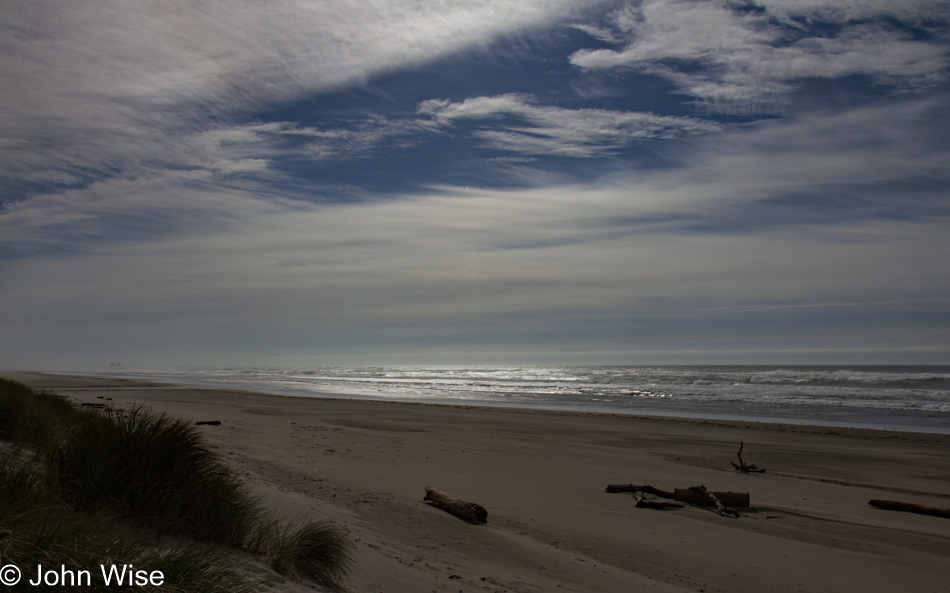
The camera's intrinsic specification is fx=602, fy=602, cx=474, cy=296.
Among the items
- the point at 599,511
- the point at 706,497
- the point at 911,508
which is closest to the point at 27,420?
the point at 599,511

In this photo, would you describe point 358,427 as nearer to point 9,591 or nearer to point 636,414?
point 636,414

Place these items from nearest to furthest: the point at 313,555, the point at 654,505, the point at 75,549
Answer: the point at 75,549, the point at 313,555, the point at 654,505

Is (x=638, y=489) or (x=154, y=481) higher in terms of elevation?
(x=154, y=481)

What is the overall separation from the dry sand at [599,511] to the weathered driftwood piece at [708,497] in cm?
20

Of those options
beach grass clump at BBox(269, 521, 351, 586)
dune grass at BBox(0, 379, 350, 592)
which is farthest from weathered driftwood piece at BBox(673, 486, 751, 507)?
beach grass clump at BBox(269, 521, 351, 586)

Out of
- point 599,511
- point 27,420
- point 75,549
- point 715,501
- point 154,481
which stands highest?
point 75,549

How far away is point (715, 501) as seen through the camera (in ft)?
29.6

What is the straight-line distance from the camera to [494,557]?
6.18 metres

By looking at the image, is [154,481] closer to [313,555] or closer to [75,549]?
[313,555]

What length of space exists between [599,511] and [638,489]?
59.9 inches

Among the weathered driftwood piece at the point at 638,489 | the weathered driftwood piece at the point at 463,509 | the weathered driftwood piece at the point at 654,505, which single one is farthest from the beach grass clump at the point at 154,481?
the weathered driftwood piece at the point at 638,489

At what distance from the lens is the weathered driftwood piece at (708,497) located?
30.0 feet

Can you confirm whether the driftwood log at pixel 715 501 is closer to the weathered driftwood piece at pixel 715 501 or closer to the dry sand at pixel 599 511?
the weathered driftwood piece at pixel 715 501

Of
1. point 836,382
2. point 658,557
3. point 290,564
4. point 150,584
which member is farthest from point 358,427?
point 836,382
